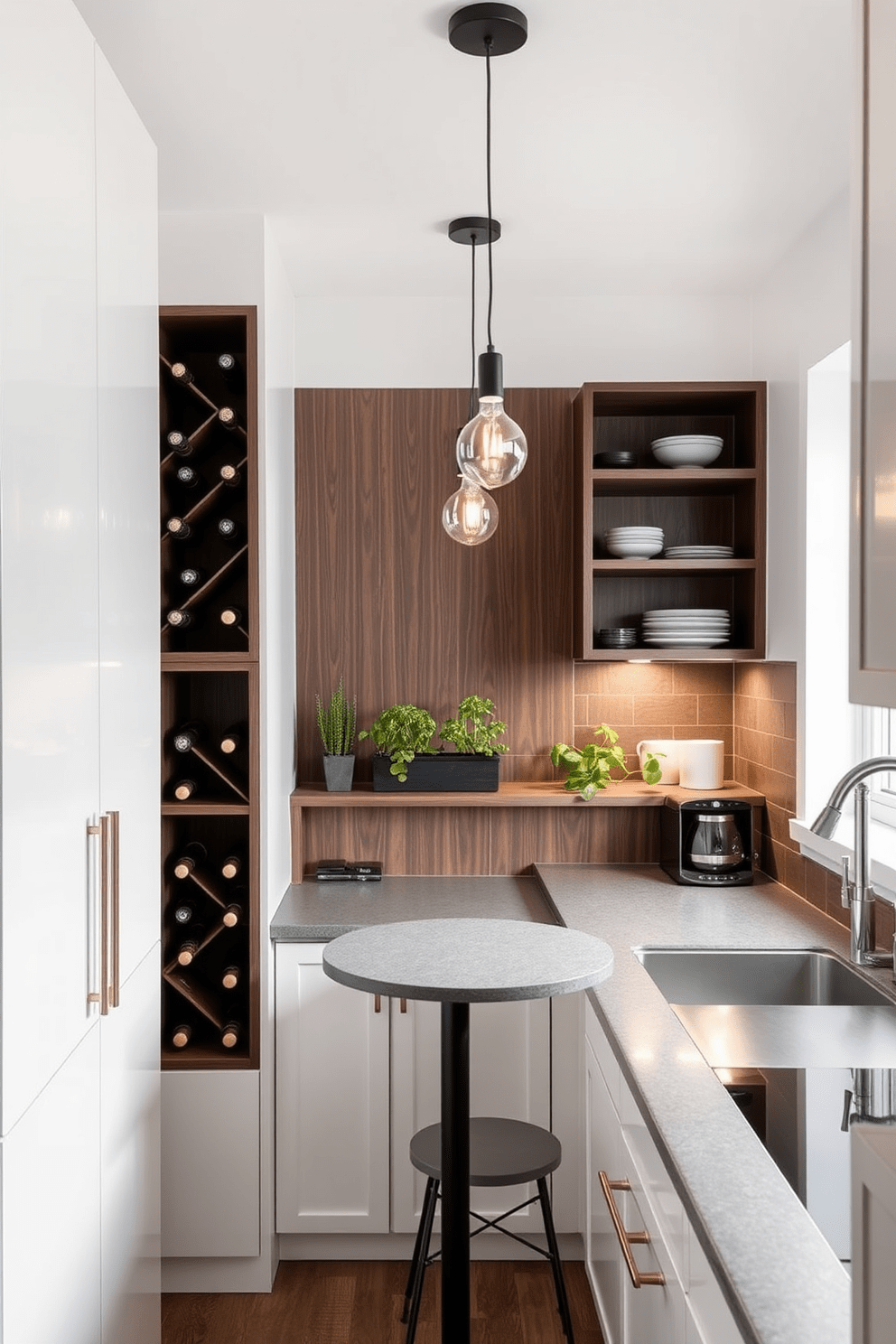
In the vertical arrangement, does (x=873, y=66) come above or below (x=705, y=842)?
above

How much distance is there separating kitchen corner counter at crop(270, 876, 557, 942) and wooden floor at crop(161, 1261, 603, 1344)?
0.88 meters

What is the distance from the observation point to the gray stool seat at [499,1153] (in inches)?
89.4

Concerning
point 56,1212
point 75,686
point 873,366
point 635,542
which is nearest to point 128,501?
point 75,686

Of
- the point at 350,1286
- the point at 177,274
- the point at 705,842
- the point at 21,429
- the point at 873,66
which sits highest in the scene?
the point at 177,274

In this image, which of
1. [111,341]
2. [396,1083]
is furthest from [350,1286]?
[111,341]

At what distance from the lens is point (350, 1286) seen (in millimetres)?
2850

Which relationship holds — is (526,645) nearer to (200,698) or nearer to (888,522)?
(200,698)

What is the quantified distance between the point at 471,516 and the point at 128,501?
0.88 meters

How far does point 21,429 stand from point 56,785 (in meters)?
0.47

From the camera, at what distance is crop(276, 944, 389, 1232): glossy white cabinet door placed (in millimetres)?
2893

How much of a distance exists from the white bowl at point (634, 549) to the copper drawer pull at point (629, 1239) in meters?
1.71

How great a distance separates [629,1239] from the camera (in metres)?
1.94

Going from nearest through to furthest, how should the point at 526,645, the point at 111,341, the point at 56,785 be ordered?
the point at 56,785 < the point at 111,341 < the point at 526,645

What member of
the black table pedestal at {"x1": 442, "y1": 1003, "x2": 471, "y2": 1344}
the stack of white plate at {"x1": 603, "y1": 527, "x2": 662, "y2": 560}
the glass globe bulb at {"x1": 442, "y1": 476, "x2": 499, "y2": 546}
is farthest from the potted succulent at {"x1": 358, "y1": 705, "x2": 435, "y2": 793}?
the black table pedestal at {"x1": 442, "y1": 1003, "x2": 471, "y2": 1344}
